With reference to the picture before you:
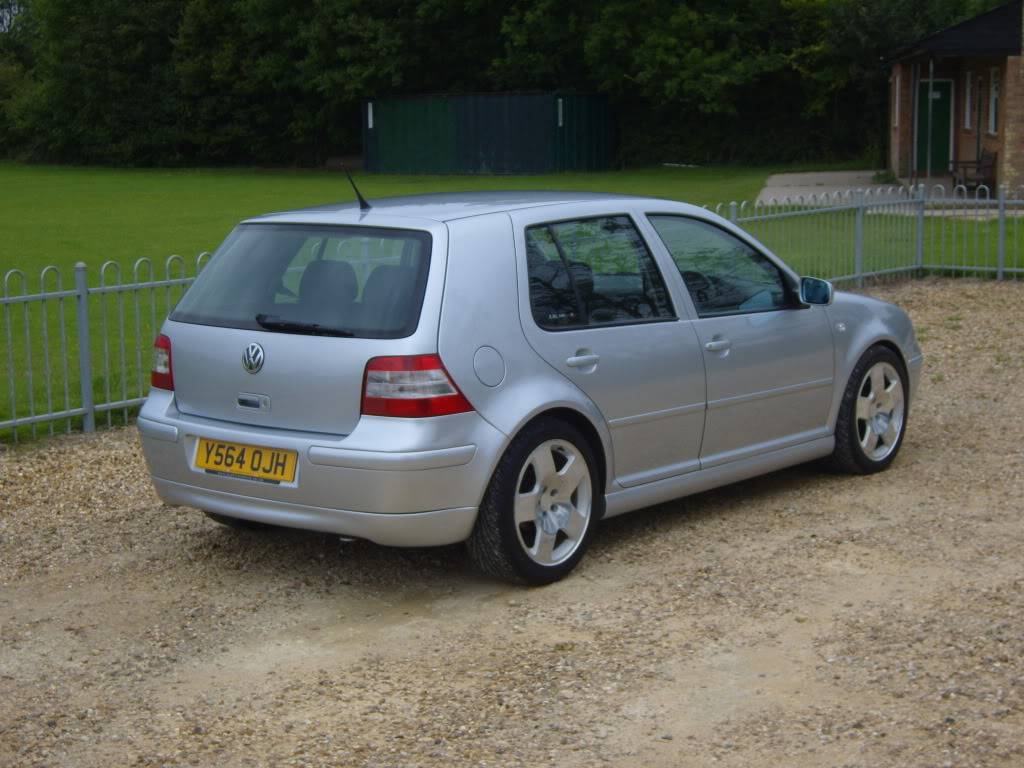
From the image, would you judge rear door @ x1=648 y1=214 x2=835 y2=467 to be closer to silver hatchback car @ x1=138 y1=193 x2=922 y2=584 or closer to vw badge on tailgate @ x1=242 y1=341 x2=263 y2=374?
silver hatchback car @ x1=138 y1=193 x2=922 y2=584

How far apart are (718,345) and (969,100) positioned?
3318 centimetres

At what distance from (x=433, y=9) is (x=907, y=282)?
37.9 metres

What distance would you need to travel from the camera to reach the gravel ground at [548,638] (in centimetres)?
454

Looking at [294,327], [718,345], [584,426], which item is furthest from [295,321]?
[718,345]

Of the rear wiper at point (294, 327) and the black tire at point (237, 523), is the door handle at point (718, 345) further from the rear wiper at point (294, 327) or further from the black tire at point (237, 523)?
the black tire at point (237, 523)

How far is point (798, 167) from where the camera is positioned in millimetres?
46750

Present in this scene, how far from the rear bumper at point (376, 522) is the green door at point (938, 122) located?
3628cm

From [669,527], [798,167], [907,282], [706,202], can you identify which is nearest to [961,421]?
[669,527]

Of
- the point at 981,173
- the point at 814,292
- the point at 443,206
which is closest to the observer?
the point at 443,206

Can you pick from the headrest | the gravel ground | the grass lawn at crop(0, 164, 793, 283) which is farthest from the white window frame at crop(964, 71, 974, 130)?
the headrest

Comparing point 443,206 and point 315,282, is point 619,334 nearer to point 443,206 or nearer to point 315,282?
point 443,206

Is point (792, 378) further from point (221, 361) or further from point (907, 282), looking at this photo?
point (907, 282)

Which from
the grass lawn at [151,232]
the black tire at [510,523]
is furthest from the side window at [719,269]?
the grass lawn at [151,232]

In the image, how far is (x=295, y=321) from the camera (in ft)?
19.5
